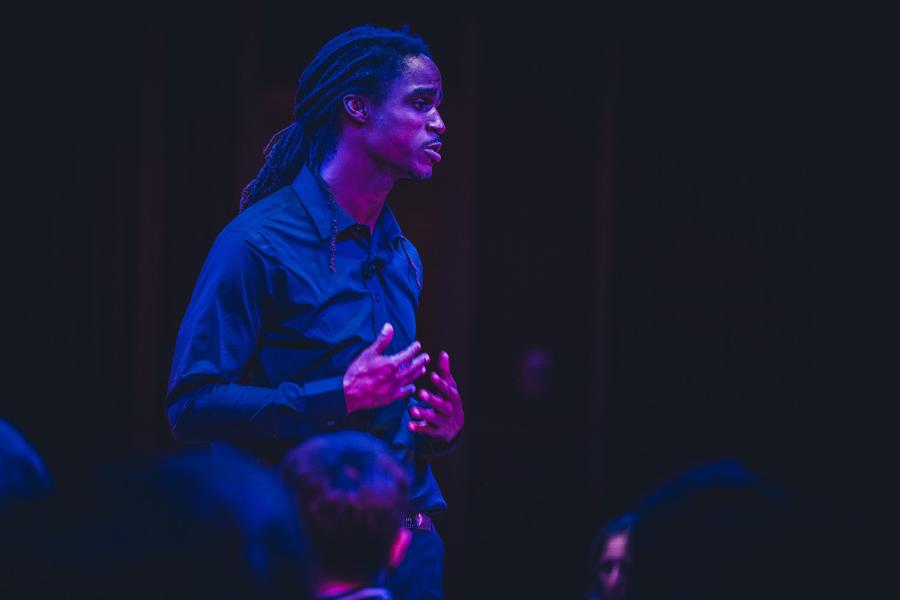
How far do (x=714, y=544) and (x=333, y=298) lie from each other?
1143 millimetres

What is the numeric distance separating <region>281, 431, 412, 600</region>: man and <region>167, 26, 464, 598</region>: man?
1.71ft

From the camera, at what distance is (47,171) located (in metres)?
4.38

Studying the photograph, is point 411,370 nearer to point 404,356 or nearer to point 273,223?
point 404,356

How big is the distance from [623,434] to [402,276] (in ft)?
8.45

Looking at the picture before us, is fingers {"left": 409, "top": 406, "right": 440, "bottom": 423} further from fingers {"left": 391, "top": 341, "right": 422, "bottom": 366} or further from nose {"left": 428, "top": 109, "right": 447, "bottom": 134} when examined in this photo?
nose {"left": 428, "top": 109, "right": 447, "bottom": 134}

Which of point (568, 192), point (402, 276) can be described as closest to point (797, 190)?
point (568, 192)

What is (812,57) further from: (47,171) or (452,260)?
(47,171)

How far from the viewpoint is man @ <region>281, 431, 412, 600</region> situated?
5.07ft

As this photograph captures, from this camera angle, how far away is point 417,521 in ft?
7.77

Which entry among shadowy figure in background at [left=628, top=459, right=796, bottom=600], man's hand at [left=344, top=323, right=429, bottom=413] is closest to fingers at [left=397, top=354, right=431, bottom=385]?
man's hand at [left=344, top=323, right=429, bottom=413]

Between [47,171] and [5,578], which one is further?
[47,171]

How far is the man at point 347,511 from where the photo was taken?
154 cm

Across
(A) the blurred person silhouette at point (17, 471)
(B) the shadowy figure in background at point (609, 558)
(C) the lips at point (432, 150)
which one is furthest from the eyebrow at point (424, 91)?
(A) the blurred person silhouette at point (17, 471)

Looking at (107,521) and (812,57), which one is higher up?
(812,57)
